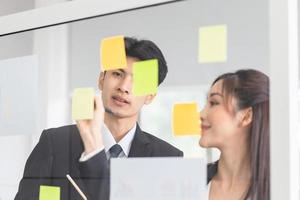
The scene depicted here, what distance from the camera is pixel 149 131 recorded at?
1141 millimetres

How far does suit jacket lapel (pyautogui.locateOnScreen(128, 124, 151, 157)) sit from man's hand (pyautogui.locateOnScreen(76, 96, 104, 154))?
0.32ft

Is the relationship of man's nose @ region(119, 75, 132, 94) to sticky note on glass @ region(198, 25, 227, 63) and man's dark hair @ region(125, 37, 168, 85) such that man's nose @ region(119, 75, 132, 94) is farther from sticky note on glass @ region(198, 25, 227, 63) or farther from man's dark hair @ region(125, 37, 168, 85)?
sticky note on glass @ region(198, 25, 227, 63)

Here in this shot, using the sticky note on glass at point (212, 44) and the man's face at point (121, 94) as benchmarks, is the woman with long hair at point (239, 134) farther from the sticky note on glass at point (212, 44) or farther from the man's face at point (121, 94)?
the man's face at point (121, 94)

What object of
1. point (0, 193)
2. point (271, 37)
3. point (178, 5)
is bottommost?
point (0, 193)

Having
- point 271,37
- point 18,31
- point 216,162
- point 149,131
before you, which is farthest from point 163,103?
point 18,31

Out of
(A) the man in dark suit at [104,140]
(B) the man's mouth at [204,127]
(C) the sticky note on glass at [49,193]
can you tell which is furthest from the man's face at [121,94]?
(C) the sticky note on glass at [49,193]

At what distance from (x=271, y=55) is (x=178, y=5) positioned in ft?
0.91

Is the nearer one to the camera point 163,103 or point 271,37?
point 271,37

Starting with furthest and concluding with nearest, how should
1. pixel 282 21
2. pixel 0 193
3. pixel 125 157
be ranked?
pixel 0 193, pixel 125 157, pixel 282 21

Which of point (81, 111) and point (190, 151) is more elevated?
point (81, 111)

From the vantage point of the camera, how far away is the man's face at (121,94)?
45.9 inches

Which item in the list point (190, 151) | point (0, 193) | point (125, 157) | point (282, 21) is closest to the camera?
point (282, 21)

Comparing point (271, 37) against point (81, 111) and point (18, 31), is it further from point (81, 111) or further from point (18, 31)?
point (18, 31)

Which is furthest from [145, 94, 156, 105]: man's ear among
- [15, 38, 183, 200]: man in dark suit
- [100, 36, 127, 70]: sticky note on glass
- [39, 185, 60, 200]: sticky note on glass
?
[39, 185, 60, 200]: sticky note on glass
